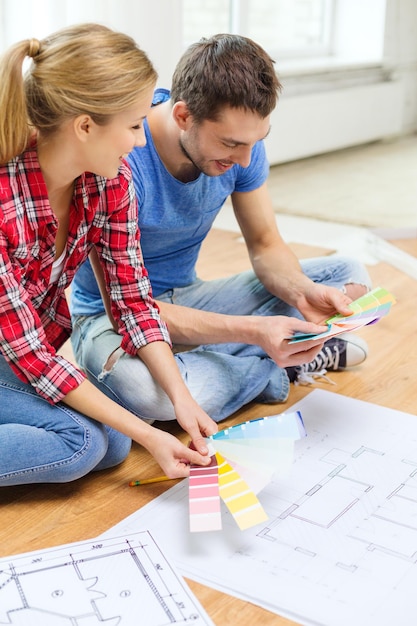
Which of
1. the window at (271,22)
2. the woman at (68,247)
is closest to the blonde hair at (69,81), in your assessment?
the woman at (68,247)

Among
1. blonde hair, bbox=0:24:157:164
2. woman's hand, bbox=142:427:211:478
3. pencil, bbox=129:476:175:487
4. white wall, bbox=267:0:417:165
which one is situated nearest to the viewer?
blonde hair, bbox=0:24:157:164

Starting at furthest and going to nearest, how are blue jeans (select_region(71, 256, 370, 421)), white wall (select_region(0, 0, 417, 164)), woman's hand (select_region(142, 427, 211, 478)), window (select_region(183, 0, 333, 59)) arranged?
window (select_region(183, 0, 333, 59)) < white wall (select_region(0, 0, 417, 164)) < blue jeans (select_region(71, 256, 370, 421)) < woman's hand (select_region(142, 427, 211, 478))

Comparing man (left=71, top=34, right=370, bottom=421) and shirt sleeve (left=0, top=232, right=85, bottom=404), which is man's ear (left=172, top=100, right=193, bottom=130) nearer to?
man (left=71, top=34, right=370, bottom=421)

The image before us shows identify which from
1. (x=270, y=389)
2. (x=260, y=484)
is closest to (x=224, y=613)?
(x=260, y=484)

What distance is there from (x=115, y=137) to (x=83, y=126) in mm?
49

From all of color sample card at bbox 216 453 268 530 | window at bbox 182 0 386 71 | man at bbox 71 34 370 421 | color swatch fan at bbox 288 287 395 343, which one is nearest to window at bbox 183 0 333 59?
window at bbox 182 0 386 71

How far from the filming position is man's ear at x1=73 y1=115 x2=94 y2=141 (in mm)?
1164

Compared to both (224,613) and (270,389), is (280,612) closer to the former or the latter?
(224,613)

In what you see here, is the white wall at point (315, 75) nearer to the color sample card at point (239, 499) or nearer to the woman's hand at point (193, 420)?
the woman's hand at point (193, 420)

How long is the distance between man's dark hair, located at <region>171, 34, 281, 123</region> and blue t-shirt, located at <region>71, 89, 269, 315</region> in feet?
0.57

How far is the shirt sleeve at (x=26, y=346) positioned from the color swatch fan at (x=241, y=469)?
0.82 feet

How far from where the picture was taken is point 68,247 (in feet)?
4.44

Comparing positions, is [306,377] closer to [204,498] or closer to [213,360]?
[213,360]

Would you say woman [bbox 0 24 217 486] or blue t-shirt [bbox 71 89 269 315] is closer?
woman [bbox 0 24 217 486]
